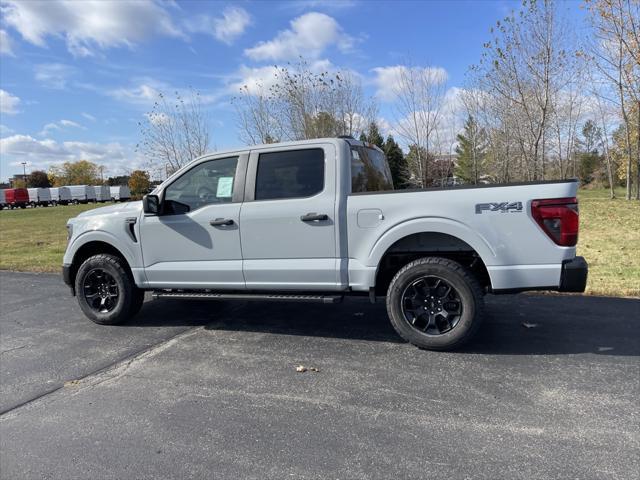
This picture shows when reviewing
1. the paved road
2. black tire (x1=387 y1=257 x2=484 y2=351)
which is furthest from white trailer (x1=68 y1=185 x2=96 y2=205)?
black tire (x1=387 y1=257 x2=484 y2=351)

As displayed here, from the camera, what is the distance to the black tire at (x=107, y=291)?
17.8 ft

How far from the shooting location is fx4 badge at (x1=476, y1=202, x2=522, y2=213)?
392cm

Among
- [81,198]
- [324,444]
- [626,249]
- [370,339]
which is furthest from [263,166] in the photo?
[81,198]

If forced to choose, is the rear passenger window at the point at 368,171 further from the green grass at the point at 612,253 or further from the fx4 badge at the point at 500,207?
the green grass at the point at 612,253

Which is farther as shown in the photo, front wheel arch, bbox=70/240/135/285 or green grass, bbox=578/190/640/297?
green grass, bbox=578/190/640/297

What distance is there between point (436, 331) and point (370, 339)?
0.73m

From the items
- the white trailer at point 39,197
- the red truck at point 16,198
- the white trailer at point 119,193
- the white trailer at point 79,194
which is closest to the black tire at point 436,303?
the red truck at point 16,198

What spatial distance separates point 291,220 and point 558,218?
2408mm

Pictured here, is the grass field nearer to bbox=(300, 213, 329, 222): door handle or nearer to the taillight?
the taillight

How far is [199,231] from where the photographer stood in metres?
4.99

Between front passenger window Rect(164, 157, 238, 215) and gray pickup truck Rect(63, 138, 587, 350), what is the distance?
0.01 meters

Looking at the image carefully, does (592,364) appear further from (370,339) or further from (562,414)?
(370,339)

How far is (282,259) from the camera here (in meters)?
4.71

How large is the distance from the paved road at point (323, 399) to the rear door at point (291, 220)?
28.0 inches
